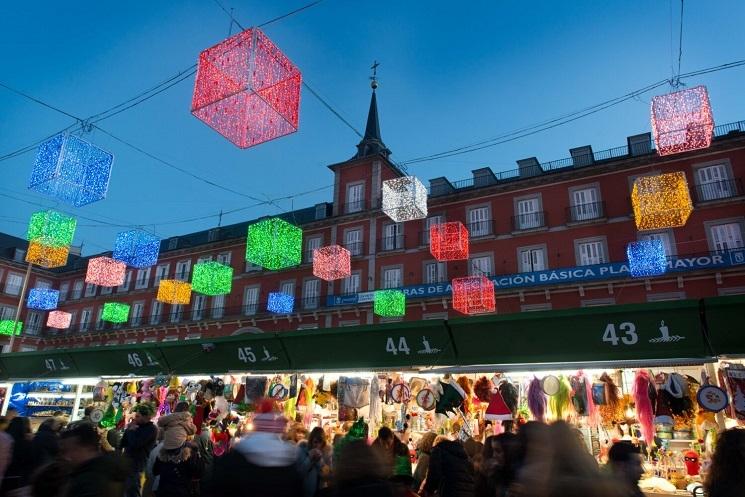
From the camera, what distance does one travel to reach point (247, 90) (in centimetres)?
630

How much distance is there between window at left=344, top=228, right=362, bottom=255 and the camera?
94.8 ft

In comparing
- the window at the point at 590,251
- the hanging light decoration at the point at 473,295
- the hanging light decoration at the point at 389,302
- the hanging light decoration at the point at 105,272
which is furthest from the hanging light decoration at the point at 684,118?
the hanging light decoration at the point at 105,272

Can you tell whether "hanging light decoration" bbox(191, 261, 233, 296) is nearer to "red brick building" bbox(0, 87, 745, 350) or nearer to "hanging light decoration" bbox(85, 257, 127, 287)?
"hanging light decoration" bbox(85, 257, 127, 287)

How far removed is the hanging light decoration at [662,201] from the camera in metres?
13.3

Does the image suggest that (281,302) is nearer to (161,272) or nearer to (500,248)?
(500,248)

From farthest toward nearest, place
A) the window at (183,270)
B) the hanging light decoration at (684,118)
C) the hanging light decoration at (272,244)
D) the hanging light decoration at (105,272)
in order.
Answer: the window at (183,270)
the hanging light decoration at (105,272)
the hanging light decoration at (272,244)
the hanging light decoration at (684,118)

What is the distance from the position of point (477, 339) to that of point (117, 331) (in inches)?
1438

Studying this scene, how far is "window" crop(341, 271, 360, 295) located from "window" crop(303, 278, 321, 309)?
6.09 feet

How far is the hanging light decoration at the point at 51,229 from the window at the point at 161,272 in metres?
23.5

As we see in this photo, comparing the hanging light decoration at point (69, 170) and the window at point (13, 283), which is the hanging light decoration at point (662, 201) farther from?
the window at point (13, 283)

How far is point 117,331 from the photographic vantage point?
36.8 m

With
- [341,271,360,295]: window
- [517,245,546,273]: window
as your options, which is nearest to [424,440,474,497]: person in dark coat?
[517,245,546,273]: window

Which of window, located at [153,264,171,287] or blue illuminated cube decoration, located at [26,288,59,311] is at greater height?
window, located at [153,264,171,287]

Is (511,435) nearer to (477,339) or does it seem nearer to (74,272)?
(477,339)
